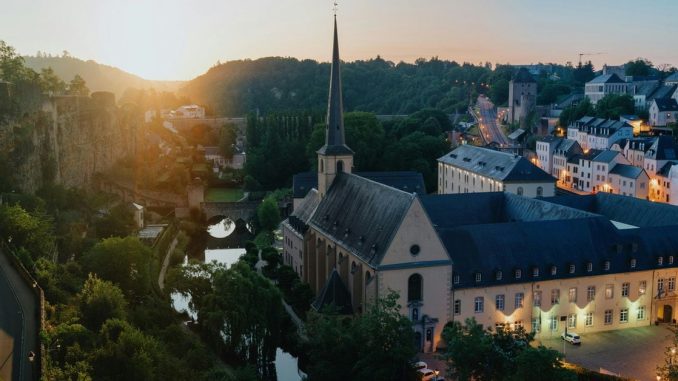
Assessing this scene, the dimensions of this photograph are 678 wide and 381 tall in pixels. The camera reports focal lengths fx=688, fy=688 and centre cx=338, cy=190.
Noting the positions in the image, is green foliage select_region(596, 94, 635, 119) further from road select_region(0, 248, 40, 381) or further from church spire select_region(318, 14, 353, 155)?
road select_region(0, 248, 40, 381)

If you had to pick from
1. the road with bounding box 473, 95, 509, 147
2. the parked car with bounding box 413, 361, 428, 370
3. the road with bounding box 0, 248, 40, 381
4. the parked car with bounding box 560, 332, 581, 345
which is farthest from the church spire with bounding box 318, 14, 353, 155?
the road with bounding box 473, 95, 509, 147

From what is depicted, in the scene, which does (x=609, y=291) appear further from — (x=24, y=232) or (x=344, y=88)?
(x=344, y=88)

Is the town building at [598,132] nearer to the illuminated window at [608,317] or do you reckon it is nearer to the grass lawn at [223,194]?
the grass lawn at [223,194]

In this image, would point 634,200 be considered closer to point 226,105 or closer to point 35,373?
point 35,373

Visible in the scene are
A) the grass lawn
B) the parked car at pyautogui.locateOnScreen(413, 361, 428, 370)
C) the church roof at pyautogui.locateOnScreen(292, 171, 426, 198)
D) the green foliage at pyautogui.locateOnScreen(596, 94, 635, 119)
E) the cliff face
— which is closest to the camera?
the parked car at pyautogui.locateOnScreen(413, 361, 428, 370)

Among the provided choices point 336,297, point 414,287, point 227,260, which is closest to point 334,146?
point 336,297

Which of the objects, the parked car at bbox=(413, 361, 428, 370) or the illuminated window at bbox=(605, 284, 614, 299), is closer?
the parked car at bbox=(413, 361, 428, 370)
